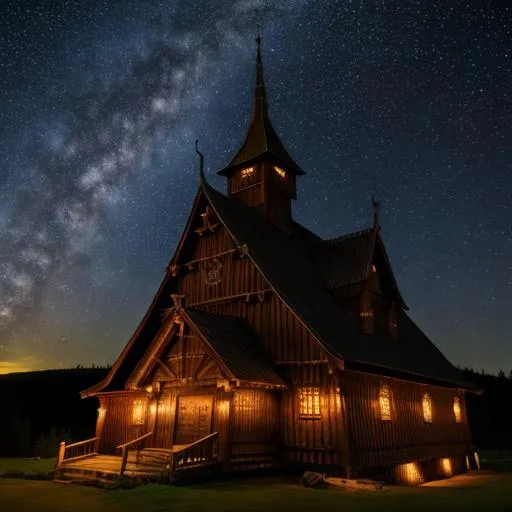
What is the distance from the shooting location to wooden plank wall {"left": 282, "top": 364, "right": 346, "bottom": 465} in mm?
18938

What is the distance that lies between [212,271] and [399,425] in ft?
35.4

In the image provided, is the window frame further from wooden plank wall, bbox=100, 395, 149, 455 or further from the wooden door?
wooden plank wall, bbox=100, 395, 149, 455

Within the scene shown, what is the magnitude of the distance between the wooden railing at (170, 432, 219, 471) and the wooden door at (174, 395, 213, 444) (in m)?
0.69

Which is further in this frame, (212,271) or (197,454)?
(212,271)

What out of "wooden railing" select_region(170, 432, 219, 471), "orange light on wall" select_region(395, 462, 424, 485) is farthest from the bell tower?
"wooden railing" select_region(170, 432, 219, 471)

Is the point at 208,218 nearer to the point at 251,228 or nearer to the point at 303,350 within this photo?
the point at 251,228

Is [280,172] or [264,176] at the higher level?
[280,172]

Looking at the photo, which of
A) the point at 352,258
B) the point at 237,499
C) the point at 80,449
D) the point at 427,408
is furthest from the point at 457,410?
the point at 237,499

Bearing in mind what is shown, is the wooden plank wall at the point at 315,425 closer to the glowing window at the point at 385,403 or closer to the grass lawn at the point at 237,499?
the grass lawn at the point at 237,499

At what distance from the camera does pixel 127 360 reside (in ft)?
80.1

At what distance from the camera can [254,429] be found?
18953 mm

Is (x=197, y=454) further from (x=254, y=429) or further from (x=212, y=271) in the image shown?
(x=212, y=271)

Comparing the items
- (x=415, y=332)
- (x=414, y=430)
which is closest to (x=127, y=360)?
(x=414, y=430)

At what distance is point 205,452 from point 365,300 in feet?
34.7
